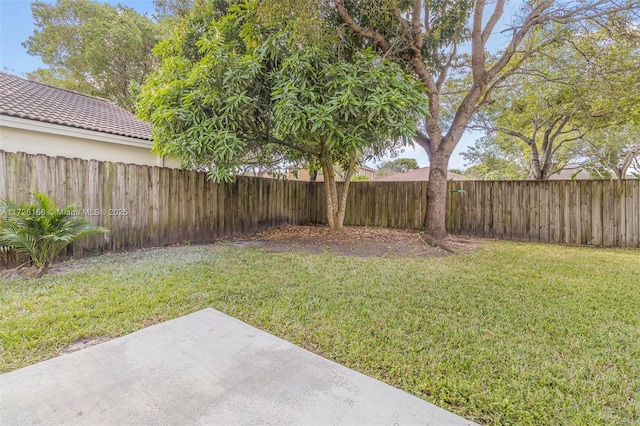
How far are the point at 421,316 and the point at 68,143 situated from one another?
795cm

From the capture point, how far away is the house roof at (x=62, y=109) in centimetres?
634

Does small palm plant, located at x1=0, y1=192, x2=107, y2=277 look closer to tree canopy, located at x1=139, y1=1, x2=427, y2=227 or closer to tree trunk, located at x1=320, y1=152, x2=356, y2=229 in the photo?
tree canopy, located at x1=139, y1=1, x2=427, y2=227

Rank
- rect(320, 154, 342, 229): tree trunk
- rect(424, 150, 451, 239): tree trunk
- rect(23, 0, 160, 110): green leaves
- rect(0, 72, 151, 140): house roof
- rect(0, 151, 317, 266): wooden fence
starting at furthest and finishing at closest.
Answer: rect(23, 0, 160, 110): green leaves
rect(320, 154, 342, 229): tree trunk
rect(424, 150, 451, 239): tree trunk
rect(0, 72, 151, 140): house roof
rect(0, 151, 317, 266): wooden fence

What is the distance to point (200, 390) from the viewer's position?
71.7 inches

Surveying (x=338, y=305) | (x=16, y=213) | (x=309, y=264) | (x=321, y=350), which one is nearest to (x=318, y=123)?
(x=309, y=264)

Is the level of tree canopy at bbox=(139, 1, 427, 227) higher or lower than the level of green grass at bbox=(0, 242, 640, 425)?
higher

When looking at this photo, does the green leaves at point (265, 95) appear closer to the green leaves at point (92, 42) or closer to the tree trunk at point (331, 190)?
the tree trunk at point (331, 190)

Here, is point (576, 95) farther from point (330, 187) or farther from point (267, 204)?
point (267, 204)

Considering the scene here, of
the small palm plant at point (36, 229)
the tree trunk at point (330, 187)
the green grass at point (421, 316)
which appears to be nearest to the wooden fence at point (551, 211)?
the green grass at point (421, 316)

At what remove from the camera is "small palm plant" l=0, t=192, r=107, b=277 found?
12.6 feet

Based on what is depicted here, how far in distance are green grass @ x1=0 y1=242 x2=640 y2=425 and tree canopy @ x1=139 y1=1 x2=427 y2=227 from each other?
7.14ft

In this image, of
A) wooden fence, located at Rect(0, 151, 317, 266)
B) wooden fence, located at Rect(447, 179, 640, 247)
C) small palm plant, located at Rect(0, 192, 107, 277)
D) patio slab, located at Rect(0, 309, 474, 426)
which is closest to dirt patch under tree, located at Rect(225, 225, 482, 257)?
wooden fence, located at Rect(0, 151, 317, 266)

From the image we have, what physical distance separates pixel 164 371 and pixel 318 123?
3.86 metres

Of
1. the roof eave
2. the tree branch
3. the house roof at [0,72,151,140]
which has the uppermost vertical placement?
the tree branch
